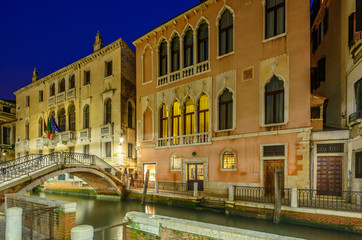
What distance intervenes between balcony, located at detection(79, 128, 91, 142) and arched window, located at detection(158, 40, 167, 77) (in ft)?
26.8

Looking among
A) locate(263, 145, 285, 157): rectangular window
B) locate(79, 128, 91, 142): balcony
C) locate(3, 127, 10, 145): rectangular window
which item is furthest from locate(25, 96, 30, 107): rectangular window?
locate(263, 145, 285, 157): rectangular window

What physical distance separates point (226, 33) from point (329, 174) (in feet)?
29.2

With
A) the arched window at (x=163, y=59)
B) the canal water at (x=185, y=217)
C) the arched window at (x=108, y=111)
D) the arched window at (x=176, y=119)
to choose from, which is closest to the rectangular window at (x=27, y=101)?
the arched window at (x=108, y=111)

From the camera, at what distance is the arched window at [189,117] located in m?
14.9

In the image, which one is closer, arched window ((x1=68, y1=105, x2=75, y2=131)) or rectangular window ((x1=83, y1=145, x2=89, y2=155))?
rectangular window ((x1=83, y1=145, x2=89, y2=155))

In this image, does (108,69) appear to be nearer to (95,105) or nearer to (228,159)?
(95,105)

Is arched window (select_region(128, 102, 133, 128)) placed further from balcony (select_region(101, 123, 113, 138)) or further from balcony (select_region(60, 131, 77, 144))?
balcony (select_region(60, 131, 77, 144))

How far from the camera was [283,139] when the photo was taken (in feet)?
36.2

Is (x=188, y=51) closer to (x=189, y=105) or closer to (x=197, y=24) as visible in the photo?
(x=197, y=24)

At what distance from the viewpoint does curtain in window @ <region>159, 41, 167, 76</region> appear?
1647 cm

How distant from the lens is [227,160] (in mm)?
12930

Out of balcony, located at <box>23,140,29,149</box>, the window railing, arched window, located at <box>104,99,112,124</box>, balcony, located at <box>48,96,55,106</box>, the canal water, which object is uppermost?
the window railing

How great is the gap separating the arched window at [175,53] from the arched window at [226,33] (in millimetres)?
3231

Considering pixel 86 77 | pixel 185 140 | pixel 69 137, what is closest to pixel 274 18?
pixel 185 140
